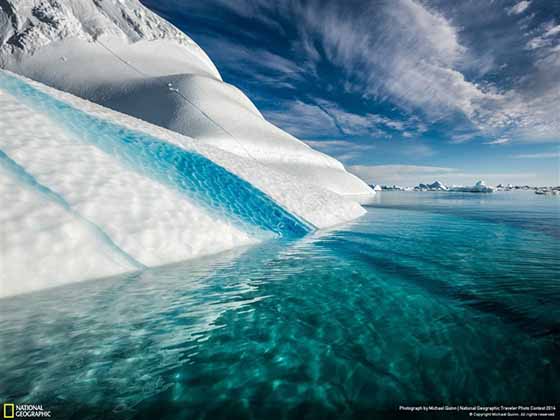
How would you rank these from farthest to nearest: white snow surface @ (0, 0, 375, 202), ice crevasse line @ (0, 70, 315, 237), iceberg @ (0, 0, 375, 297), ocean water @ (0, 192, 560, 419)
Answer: white snow surface @ (0, 0, 375, 202) → ice crevasse line @ (0, 70, 315, 237) → iceberg @ (0, 0, 375, 297) → ocean water @ (0, 192, 560, 419)

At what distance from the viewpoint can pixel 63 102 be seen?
346 inches

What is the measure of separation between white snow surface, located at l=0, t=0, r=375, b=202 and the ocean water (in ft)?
126

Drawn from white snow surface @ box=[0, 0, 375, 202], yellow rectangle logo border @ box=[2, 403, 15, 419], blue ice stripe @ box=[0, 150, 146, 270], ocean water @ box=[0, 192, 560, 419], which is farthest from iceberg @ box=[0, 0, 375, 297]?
A: white snow surface @ box=[0, 0, 375, 202]

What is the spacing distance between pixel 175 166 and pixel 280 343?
7.54 m

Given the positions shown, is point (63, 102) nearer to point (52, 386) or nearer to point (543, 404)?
point (52, 386)

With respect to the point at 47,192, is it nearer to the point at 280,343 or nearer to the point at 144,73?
the point at 280,343

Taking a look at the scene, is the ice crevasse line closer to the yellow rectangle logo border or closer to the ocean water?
the ocean water

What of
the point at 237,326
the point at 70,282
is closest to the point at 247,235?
the point at 70,282

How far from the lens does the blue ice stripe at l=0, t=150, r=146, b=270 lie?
5227 mm

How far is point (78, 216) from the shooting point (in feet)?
17.5

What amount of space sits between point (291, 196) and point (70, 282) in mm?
8603

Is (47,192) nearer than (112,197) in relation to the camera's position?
Yes

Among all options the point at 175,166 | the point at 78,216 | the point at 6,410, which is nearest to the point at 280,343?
the point at 6,410

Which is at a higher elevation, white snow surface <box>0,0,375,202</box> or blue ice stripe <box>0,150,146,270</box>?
white snow surface <box>0,0,375,202</box>
